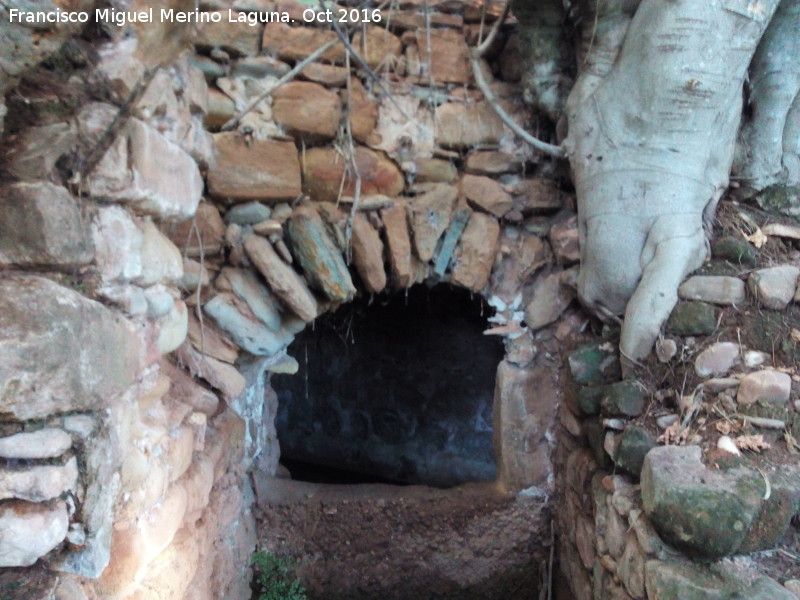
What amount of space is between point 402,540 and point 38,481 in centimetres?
168

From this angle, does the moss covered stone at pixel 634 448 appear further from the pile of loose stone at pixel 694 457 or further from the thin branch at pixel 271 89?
the thin branch at pixel 271 89

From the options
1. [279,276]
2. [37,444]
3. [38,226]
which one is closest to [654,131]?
[279,276]

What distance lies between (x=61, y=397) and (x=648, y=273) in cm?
169

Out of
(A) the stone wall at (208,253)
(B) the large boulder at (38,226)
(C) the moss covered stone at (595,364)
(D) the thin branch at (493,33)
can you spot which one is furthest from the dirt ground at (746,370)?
(B) the large boulder at (38,226)

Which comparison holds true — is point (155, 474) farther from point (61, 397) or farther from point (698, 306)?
point (698, 306)

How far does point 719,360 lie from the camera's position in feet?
5.58

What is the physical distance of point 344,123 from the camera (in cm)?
212

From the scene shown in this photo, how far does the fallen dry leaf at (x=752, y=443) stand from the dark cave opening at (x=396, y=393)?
2.30 m

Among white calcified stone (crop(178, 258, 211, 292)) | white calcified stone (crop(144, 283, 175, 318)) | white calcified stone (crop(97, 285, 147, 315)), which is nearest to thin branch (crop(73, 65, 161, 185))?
white calcified stone (crop(97, 285, 147, 315))

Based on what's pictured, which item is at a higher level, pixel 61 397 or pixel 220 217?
pixel 220 217

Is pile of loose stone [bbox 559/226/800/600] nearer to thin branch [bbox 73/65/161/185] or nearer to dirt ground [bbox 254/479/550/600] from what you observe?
dirt ground [bbox 254/479/550/600]

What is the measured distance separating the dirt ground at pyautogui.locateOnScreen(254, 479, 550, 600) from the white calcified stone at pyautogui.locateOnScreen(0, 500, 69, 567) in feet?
4.61

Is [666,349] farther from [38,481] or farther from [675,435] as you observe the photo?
[38,481]

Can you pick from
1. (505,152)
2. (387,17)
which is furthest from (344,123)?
(505,152)
